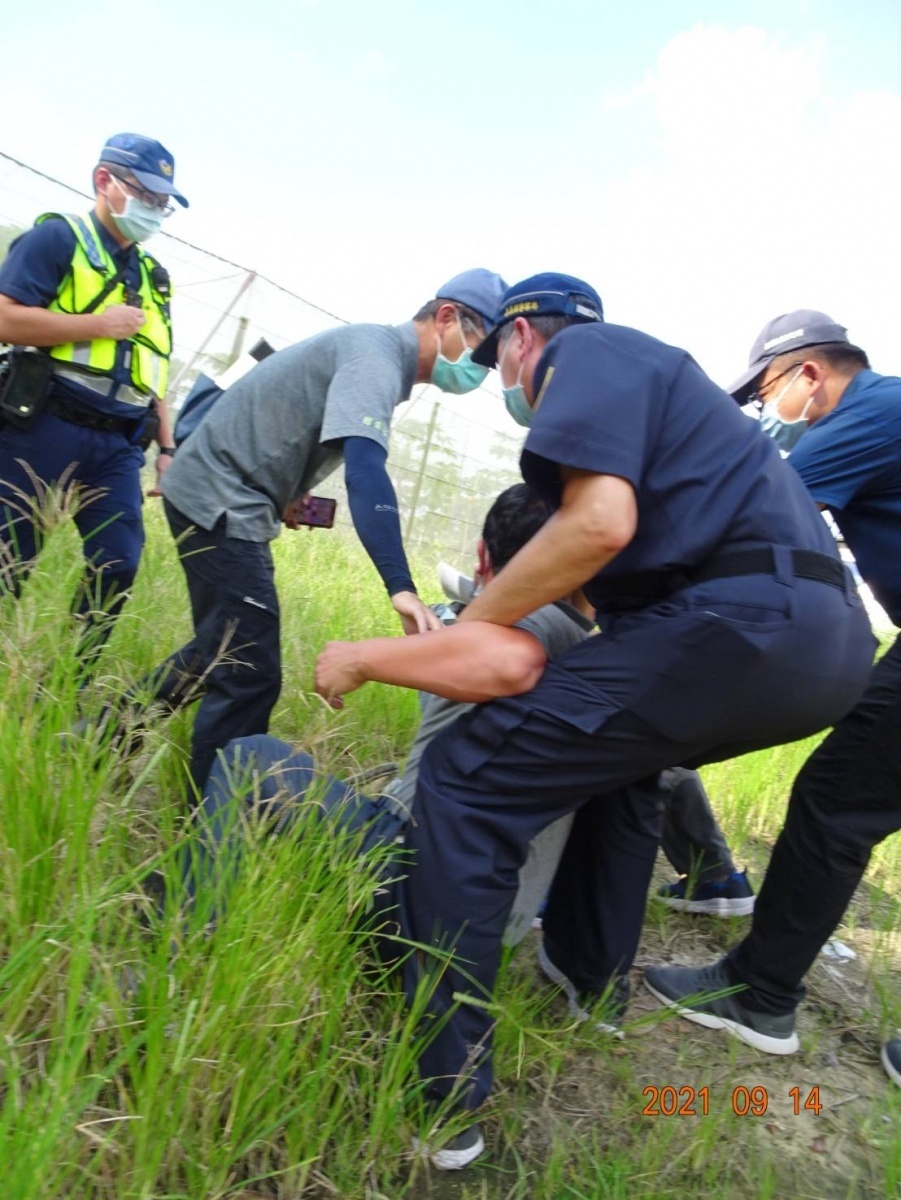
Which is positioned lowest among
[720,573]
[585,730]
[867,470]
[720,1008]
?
[720,1008]

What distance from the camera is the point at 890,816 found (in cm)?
206

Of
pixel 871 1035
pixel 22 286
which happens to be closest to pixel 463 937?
pixel 871 1035

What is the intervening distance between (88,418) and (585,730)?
2.16 meters

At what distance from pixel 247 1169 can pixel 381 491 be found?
4.69 ft

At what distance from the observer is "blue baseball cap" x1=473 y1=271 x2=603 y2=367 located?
195 cm

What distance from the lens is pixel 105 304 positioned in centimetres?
292

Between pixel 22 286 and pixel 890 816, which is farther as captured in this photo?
pixel 22 286

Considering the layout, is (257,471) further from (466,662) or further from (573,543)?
(573,543)

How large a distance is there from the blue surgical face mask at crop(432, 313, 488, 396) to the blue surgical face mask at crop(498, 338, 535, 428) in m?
0.27

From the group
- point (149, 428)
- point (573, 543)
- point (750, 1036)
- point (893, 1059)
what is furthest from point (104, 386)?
point (893, 1059)

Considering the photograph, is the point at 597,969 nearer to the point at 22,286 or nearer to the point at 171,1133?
the point at 171,1133

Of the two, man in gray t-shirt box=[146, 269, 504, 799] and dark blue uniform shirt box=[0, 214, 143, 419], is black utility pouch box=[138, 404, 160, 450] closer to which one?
dark blue uniform shirt box=[0, 214, 143, 419]

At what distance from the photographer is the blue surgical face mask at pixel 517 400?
2112mm

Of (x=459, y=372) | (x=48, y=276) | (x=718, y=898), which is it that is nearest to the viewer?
(x=459, y=372)
